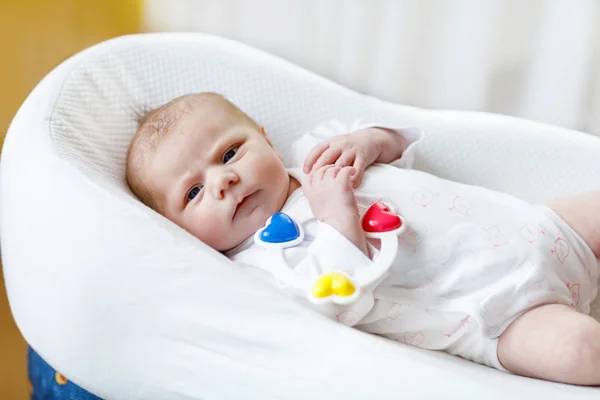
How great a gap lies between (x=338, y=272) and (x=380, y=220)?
141mm

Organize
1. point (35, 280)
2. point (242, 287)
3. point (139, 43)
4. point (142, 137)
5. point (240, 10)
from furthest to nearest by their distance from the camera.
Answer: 1. point (240, 10)
2. point (139, 43)
3. point (142, 137)
4. point (35, 280)
5. point (242, 287)

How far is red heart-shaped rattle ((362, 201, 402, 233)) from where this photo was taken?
0.96 meters

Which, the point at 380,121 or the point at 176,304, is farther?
the point at 380,121

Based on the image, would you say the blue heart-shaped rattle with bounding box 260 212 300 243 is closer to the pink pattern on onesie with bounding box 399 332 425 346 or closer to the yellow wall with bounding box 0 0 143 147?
the pink pattern on onesie with bounding box 399 332 425 346

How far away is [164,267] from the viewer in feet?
2.87

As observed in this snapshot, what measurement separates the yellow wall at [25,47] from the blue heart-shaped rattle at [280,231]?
983 millimetres

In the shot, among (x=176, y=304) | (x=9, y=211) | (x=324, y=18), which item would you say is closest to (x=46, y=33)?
(x=324, y=18)

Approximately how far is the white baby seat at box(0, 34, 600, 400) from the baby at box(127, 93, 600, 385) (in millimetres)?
61

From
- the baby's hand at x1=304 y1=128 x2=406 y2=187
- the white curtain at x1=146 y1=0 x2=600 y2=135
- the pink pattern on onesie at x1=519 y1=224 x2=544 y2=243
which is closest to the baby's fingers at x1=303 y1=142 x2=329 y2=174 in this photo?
the baby's hand at x1=304 y1=128 x2=406 y2=187

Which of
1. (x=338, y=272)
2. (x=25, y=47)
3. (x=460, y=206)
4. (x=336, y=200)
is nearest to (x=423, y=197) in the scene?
(x=460, y=206)

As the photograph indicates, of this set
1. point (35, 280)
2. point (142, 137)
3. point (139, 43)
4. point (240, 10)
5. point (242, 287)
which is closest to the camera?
point (242, 287)

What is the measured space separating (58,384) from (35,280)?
1.06 feet

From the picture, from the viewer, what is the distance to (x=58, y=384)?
119 cm

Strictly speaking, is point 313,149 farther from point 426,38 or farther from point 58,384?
point 58,384
